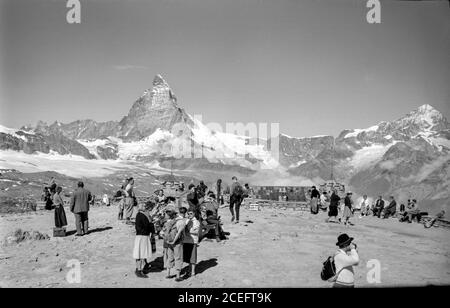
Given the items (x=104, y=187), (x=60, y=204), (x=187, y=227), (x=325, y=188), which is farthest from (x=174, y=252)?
(x=104, y=187)

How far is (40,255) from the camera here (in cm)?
1376

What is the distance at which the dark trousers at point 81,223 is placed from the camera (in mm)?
16391

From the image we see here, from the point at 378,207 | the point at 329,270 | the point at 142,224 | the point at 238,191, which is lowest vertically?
the point at 329,270

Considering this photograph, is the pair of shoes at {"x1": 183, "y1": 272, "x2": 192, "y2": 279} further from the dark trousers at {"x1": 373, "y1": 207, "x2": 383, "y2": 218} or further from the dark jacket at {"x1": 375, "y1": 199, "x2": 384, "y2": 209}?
the dark jacket at {"x1": 375, "y1": 199, "x2": 384, "y2": 209}

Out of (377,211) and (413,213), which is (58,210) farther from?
(377,211)

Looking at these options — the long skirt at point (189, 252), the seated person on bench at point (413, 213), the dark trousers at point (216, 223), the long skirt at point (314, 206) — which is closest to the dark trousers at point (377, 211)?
the seated person on bench at point (413, 213)

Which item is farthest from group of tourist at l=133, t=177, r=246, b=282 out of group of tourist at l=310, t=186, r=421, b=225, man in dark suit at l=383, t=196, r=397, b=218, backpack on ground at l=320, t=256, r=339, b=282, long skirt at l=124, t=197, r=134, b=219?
man in dark suit at l=383, t=196, r=397, b=218

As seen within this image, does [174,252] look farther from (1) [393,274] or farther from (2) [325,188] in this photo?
(2) [325,188]

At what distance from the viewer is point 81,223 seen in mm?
16656

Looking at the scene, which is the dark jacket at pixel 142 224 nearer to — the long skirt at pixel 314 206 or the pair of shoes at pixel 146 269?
the pair of shoes at pixel 146 269

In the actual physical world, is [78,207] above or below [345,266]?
above

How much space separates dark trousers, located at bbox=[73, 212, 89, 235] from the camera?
16.4 m

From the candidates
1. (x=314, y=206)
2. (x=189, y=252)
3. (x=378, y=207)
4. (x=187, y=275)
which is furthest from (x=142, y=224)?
(x=378, y=207)
